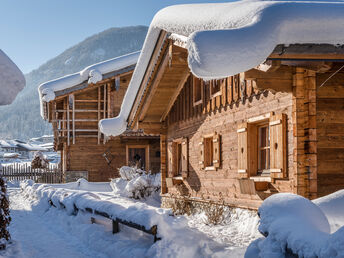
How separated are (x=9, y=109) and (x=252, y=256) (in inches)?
7353

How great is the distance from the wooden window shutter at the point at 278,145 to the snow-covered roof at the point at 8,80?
4.62 meters

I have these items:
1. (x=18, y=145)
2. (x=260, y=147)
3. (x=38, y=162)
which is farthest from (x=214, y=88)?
(x=18, y=145)

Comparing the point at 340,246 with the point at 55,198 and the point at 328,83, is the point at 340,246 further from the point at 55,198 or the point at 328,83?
the point at 55,198

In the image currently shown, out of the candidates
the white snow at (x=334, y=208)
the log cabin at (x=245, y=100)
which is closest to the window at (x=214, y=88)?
the log cabin at (x=245, y=100)

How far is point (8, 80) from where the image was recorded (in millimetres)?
4332

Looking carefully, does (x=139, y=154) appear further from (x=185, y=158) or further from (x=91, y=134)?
(x=185, y=158)

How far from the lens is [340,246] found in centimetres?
283

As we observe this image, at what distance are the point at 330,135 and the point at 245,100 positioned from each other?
87.2 inches

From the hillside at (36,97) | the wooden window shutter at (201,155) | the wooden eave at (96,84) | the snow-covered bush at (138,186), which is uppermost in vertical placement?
the hillside at (36,97)

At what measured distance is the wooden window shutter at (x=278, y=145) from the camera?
7621mm

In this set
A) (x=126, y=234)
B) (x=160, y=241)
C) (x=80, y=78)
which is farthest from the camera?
(x=80, y=78)

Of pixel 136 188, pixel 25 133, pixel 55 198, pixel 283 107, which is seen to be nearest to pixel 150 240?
pixel 283 107

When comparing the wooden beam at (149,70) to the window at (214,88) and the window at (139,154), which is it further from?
the window at (139,154)

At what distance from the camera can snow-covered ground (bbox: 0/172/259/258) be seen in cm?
605
